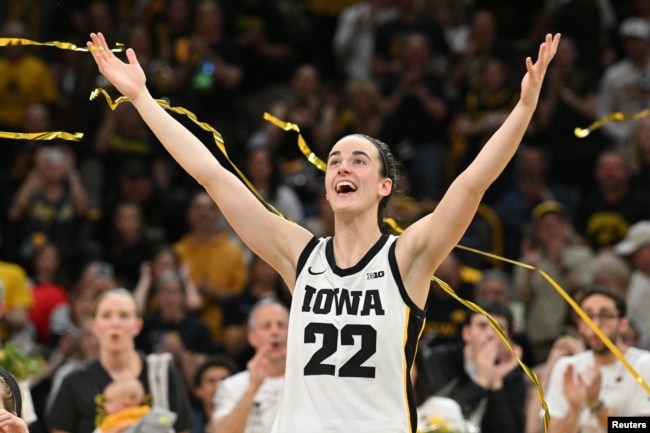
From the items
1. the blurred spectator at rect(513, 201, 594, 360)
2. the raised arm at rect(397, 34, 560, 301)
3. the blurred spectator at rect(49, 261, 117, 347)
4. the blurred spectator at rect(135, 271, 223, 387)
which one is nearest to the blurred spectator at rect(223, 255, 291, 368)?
the blurred spectator at rect(135, 271, 223, 387)

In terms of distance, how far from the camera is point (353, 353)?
16.8 feet

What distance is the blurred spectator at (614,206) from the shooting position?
12.1m

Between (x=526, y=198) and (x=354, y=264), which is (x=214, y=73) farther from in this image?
(x=354, y=264)

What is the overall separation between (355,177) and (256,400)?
3.15 m

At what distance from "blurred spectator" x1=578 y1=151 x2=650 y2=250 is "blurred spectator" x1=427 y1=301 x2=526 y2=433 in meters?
3.44

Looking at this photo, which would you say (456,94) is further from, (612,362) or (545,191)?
(612,362)

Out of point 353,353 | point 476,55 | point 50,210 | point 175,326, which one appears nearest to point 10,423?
point 353,353

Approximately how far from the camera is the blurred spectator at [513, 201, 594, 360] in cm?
1127

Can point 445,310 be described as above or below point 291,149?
below

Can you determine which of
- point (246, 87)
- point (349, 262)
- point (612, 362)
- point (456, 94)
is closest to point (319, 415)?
point (349, 262)

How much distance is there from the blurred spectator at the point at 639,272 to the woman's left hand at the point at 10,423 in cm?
608

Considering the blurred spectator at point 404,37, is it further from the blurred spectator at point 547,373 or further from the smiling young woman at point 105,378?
the smiling young woman at point 105,378

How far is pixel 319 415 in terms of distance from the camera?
5.09m

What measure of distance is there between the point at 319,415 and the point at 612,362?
3513 mm
